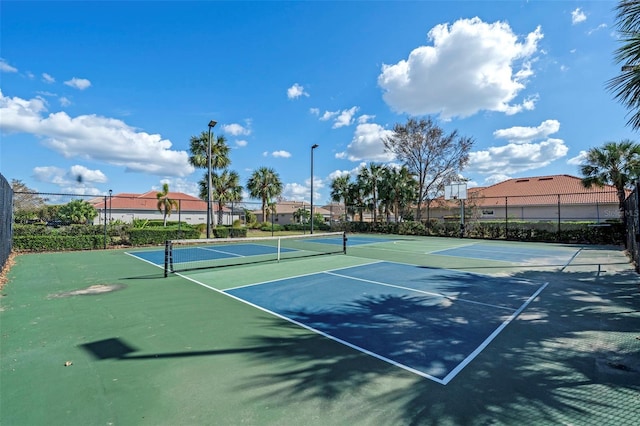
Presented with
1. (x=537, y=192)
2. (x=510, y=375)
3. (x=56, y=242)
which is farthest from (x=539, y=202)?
(x=56, y=242)

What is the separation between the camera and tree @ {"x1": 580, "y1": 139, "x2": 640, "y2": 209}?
17.9m

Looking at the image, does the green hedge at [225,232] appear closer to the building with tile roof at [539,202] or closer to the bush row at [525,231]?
the bush row at [525,231]

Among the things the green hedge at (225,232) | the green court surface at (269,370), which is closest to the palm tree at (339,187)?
the green hedge at (225,232)

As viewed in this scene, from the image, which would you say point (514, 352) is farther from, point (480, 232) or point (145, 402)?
point (480, 232)

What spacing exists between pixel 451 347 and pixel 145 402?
3.61 m

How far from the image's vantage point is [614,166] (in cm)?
1844

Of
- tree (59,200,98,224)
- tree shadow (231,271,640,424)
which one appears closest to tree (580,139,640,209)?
tree shadow (231,271,640,424)

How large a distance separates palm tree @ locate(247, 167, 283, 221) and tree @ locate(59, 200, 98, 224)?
2271 centimetres

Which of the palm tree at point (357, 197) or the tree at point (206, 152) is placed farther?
the palm tree at point (357, 197)

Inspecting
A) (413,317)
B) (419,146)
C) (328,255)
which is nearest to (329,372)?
(413,317)

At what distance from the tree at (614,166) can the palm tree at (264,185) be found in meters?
33.6

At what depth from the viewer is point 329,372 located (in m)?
3.47

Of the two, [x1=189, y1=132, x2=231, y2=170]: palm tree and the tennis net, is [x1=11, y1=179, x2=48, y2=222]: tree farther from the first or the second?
the tennis net

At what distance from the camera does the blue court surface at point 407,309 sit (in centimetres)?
402
